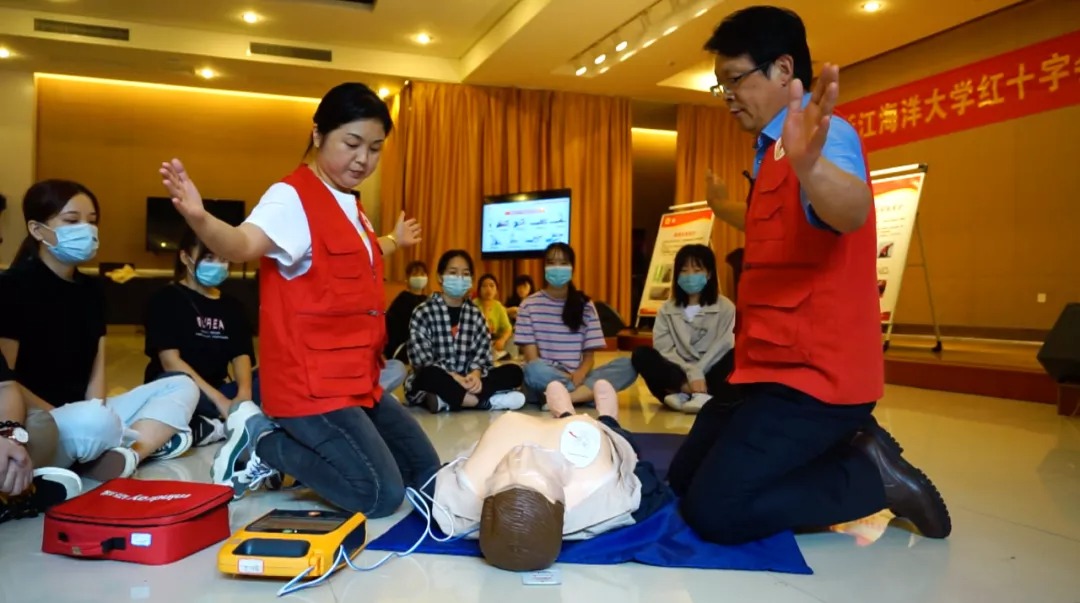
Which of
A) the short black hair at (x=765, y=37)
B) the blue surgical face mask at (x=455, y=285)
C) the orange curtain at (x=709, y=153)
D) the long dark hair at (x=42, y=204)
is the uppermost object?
the orange curtain at (x=709, y=153)

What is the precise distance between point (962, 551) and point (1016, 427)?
2.05 metres

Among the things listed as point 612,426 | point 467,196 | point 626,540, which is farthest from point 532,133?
point 626,540

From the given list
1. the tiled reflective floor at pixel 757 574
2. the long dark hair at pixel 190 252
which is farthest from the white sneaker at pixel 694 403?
the long dark hair at pixel 190 252

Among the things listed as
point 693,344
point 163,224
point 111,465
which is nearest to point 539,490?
point 111,465

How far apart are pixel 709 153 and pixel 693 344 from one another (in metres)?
5.48

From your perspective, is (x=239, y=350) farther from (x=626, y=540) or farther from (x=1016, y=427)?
(x=1016, y=427)

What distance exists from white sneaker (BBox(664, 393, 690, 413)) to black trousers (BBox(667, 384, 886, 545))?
6.93ft

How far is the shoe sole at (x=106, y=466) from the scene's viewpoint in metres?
2.31

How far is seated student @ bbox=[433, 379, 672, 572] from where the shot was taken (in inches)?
60.7

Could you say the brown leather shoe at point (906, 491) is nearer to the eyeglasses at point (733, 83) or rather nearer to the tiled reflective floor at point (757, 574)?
the tiled reflective floor at point (757, 574)

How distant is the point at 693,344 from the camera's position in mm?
4102

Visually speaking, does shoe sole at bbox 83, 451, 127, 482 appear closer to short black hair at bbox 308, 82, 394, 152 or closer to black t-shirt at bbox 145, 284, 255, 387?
black t-shirt at bbox 145, 284, 255, 387

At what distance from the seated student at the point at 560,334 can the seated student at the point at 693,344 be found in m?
0.23

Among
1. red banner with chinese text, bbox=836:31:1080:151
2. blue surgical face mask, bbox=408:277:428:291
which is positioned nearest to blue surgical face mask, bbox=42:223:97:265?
blue surgical face mask, bbox=408:277:428:291
